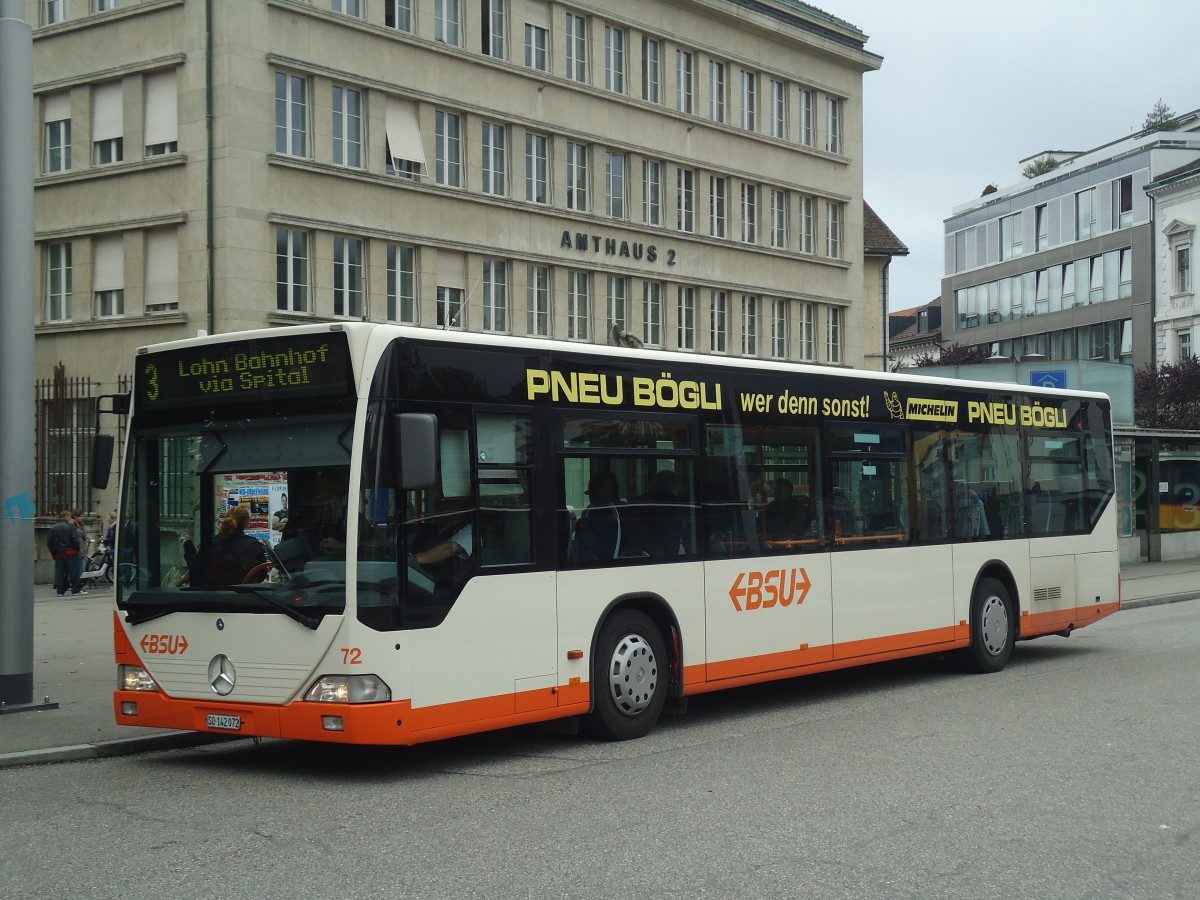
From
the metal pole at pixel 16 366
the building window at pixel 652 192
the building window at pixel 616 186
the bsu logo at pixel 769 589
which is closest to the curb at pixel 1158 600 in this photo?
the bsu logo at pixel 769 589

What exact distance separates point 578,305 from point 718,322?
5.93 meters

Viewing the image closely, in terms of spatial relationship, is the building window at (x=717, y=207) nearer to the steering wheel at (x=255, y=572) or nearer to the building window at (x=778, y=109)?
the building window at (x=778, y=109)

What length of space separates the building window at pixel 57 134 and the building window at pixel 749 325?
1957 cm

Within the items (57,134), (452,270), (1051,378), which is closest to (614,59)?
(452,270)

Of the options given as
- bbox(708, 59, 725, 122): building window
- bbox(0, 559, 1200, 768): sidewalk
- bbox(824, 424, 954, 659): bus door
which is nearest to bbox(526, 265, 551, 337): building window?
bbox(708, 59, 725, 122): building window

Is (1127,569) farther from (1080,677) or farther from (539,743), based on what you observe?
(539,743)

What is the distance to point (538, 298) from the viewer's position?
37250mm

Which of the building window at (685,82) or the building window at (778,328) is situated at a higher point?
the building window at (685,82)

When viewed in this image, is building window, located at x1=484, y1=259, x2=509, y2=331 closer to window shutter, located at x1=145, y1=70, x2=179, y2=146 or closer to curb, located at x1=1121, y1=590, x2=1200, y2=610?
window shutter, located at x1=145, y1=70, x2=179, y2=146

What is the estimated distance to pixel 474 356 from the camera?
9.65 m

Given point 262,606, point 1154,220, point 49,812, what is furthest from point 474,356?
point 1154,220

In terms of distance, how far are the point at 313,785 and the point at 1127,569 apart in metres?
27.8

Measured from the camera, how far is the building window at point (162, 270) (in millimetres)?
31453

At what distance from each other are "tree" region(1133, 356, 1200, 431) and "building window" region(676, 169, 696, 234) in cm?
2448
